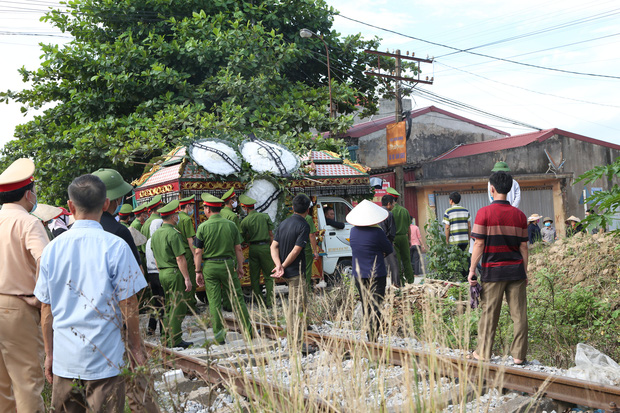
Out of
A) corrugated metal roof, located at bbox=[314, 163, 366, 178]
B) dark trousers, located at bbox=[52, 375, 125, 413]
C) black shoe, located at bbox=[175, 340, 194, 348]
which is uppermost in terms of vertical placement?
corrugated metal roof, located at bbox=[314, 163, 366, 178]

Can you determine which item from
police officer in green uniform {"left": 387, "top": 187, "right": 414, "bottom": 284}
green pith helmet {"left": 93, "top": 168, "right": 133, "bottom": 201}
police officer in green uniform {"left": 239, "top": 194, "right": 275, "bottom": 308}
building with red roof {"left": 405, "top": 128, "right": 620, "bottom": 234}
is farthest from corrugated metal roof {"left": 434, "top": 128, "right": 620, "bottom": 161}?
green pith helmet {"left": 93, "top": 168, "right": 133, "bottom": 201}

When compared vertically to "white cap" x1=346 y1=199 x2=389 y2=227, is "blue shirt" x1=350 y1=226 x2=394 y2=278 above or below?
below

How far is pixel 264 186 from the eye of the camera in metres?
10.9

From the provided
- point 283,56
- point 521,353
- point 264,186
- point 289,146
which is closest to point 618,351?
point 521,353

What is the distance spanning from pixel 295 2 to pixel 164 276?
1376cm

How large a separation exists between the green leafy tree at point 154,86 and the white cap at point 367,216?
26.3ft

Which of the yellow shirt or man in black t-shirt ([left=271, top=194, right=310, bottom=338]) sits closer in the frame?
the yellow shirt

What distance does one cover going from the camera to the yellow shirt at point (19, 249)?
3.67 m

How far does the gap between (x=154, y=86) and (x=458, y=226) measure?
998 cm

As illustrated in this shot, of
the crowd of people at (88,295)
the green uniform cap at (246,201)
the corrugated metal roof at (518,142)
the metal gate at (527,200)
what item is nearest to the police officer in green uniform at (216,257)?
the crowd of people at (88,295)

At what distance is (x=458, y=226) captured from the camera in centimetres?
1003

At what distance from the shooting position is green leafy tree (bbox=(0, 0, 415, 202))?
15.3 metres

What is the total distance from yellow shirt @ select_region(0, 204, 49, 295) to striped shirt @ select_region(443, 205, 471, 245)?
763 centimetres

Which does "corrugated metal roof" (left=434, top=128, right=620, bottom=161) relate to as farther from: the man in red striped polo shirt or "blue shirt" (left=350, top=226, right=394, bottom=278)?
the man in red striped polo shirt
